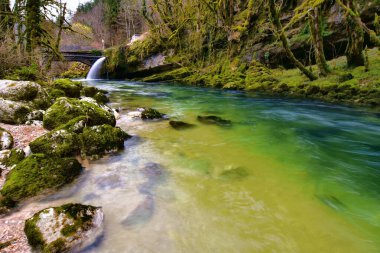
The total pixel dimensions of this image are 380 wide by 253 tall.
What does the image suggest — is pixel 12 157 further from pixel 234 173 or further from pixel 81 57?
pixel 81 57

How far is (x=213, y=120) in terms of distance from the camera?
8.12 metres

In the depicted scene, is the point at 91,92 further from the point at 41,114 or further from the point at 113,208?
the point at 113,208

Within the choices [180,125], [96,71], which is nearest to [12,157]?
[180,125]

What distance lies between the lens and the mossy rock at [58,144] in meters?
4.31

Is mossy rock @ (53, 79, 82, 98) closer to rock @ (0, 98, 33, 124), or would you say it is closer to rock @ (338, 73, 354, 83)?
rock @ (0, 98, 33, 124)

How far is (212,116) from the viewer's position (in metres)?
8.70

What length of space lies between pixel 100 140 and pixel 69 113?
5.29 feet

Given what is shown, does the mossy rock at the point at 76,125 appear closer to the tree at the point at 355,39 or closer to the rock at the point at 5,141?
the rock at the point at 5,141

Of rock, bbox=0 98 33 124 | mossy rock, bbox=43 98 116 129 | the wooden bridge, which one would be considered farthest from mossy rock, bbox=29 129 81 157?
the wooden bridge

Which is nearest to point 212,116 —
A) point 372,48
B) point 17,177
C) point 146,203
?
point 146,203

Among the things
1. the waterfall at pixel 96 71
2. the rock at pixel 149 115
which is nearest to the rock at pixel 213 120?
the rock at pixel 149 115

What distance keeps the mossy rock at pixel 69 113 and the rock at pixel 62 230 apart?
3594 mm

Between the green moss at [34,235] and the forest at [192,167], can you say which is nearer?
the green moss at [34,235]

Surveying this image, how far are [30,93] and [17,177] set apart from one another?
177 inches
